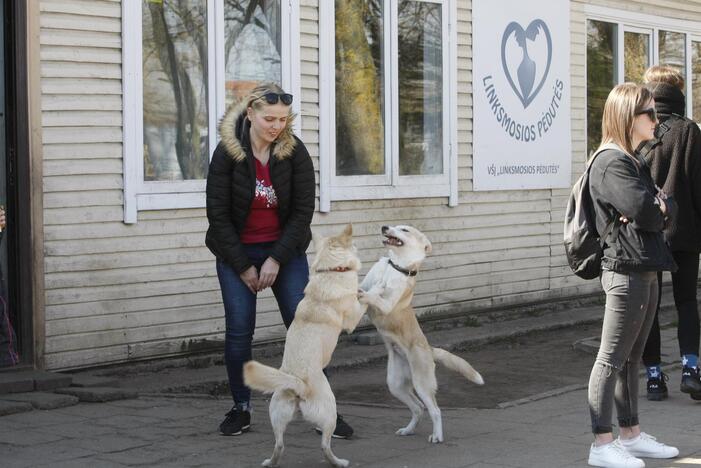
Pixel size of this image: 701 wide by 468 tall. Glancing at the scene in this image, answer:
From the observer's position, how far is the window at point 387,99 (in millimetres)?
10250

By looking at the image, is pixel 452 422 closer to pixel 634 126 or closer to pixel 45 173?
pixel 634 126

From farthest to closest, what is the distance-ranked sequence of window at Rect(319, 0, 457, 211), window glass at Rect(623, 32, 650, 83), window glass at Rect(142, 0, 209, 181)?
window glass at Rect(623, 32, 650, 83) < window at Rect(319, 0, 457, 211) < window glass at Rect(142, 0, 209, 181)

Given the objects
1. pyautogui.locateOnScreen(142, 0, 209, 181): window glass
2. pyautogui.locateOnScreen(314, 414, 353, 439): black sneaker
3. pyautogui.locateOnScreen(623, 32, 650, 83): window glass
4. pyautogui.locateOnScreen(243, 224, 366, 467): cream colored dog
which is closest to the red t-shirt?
pyautogui.locateOnScreen(243, 224, 366, 467): cream colored dog

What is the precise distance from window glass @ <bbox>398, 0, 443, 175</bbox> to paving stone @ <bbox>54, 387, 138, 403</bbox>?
4.19m

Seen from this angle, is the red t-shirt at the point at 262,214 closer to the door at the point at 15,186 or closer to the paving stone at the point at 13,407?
the paving stone at the point at 13,407

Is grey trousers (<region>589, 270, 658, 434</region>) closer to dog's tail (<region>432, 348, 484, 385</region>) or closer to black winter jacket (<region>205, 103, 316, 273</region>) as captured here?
dog's tail (<region>432, 348, 484, 385</region>)

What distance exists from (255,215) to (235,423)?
1.19 meters

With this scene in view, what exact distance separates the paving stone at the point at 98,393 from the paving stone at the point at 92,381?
0.44 feet

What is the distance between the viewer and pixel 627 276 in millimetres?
5852

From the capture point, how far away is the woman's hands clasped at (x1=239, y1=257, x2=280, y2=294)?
6.53m


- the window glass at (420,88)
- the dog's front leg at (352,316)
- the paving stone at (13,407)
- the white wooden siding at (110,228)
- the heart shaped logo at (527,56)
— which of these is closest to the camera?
the dog's front leg at (352,316)

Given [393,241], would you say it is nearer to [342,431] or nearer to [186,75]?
[342,431]

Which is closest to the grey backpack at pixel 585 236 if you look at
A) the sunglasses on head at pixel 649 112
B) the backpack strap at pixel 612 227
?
the backpack strap at pixel 612 227

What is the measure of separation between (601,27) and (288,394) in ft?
29.2
